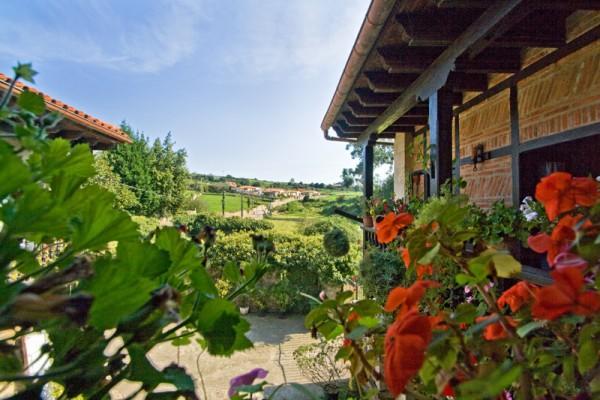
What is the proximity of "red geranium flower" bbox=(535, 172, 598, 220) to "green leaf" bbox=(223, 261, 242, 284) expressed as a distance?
423 millimetres

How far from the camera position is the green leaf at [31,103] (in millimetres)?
306

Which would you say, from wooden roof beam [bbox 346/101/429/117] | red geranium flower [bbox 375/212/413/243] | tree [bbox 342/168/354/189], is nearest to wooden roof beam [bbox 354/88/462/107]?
wooden roof beam [bbox 346/101/429/117]

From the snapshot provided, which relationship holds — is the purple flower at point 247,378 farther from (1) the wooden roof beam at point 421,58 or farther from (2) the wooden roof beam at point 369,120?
(2) the wooden roof beam at point 369,120

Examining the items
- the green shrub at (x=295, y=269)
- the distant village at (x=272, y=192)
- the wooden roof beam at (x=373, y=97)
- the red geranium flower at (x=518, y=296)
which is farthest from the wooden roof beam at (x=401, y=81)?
the distant village at (x=272, y=192)

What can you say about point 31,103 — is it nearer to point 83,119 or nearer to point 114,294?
point 114,294

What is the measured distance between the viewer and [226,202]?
1497cm

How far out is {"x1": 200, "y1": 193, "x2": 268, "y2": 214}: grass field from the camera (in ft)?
49.1

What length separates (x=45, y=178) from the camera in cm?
29

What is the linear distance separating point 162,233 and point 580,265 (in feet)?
1.27

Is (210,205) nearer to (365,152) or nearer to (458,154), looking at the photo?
(365,152)

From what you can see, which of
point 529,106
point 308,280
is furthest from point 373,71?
point 308,280

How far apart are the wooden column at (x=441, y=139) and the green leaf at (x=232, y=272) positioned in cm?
197

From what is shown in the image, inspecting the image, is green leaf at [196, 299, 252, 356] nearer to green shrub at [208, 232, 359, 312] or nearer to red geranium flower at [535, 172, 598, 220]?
red geranium flower at [535, 172, 598, 220]

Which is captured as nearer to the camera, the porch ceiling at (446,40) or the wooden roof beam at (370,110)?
the porch ceiling at (446,40)
